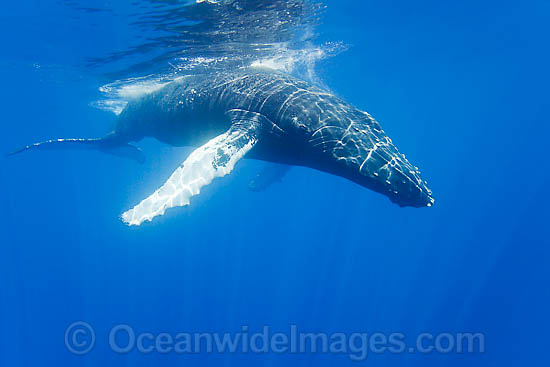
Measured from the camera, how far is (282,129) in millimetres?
6523

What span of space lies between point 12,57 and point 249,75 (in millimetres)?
17078

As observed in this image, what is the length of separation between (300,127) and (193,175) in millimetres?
2201

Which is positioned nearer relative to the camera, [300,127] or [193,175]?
[193,175]

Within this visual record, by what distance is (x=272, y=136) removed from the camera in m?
6.66

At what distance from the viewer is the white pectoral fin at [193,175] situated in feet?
17.4

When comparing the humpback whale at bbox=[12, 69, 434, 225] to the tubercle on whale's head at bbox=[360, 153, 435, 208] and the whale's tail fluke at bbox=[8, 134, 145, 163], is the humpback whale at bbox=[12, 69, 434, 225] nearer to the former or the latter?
the tubercle on whale's head at bbox=[360, 153, 435, 208]

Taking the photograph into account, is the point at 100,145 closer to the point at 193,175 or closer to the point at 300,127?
the point at 193,175

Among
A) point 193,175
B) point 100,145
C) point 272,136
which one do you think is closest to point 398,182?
point 272,136

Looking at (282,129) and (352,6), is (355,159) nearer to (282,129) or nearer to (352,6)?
(282,129)

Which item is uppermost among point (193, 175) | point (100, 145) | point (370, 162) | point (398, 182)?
point (100, 145)

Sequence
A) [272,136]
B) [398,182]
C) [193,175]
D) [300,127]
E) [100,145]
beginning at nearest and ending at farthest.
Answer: [398,182], [193,175], [300,127], [272,136], [100,145]

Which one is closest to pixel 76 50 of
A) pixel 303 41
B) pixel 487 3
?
pixel 303 41

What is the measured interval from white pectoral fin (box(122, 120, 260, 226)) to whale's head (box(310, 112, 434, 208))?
1494 mm

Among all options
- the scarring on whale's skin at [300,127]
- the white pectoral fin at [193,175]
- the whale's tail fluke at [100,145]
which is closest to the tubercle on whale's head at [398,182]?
the scarring on whale's skin at [300,127]
